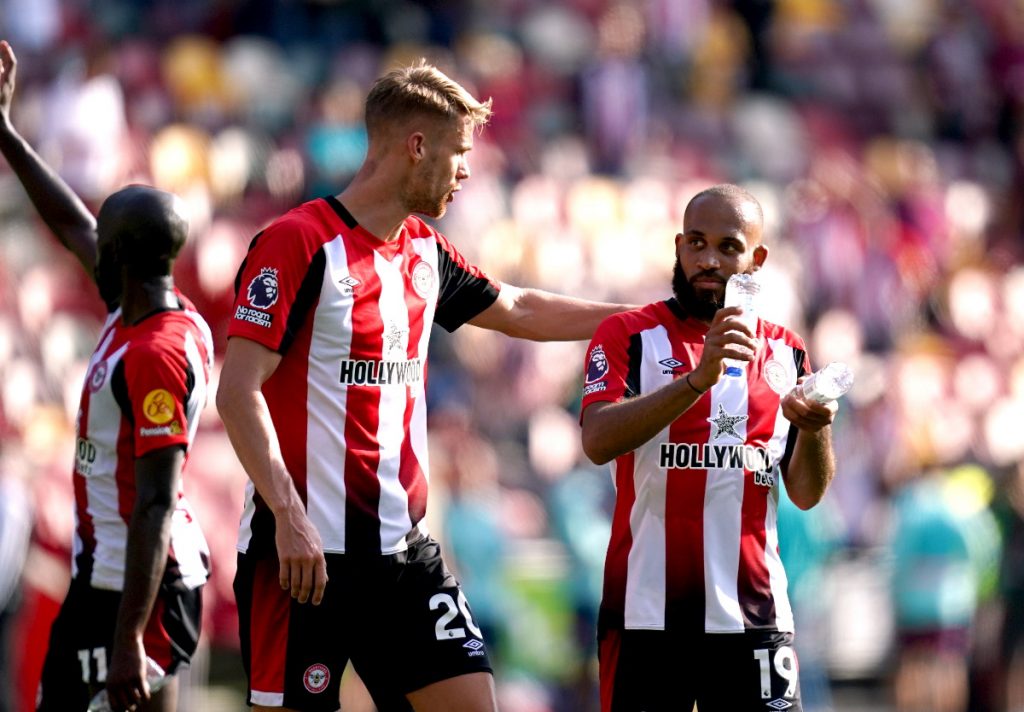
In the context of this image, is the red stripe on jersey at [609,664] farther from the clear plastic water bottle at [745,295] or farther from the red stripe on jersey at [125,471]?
the red stripe on jersey at [125,471]

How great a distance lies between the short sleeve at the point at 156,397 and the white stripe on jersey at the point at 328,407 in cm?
43

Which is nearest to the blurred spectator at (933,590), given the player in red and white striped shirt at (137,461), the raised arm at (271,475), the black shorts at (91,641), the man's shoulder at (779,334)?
the man's shoulder at (779,334)

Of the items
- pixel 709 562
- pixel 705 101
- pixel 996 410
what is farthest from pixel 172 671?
pixel 705 101

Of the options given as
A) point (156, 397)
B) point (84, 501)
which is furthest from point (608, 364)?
point (84, 501)

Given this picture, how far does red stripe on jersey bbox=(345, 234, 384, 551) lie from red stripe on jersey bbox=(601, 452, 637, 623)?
706 millimetres

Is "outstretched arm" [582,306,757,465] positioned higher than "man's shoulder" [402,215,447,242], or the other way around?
"man's shoulder" [402,215,447,242]

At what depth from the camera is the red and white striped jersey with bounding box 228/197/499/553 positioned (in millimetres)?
5160

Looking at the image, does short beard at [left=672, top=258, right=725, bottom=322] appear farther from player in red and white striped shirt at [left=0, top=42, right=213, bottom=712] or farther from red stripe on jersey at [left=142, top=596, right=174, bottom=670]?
red stripe on jersey at [left=142, top=596, right=174, bottom=670]

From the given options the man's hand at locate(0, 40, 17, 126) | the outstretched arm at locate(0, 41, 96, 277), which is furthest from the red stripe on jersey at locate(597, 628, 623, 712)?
the man's hand at locate(0, 40, 17, 126)

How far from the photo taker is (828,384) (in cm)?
485

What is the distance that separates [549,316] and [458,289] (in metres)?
0.39

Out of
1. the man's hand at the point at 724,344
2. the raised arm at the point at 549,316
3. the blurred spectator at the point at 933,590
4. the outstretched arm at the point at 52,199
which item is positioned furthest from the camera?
the blurred spectator at the point at 933,590

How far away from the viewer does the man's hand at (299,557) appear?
4926 millimetres

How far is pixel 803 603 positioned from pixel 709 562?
6.38 meters
